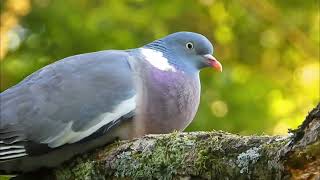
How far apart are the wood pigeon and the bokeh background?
2.12 metres

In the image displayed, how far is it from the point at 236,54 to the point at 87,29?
1.44m

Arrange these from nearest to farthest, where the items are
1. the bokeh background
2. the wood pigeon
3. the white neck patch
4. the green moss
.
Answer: the green moss < the wood pigeon < the white neck patch < the bokeh background

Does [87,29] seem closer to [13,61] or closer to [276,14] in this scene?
[13,61]

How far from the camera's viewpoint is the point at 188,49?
348 cm

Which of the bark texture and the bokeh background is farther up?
the bokeh background

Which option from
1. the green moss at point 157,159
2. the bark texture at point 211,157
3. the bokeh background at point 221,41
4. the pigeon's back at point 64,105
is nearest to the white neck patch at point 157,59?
the pigeon's back at point 64,105

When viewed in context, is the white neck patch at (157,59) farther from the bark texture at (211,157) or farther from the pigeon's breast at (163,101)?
the bark texture at (211,157)

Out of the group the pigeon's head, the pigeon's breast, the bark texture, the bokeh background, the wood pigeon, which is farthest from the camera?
the bokeh background

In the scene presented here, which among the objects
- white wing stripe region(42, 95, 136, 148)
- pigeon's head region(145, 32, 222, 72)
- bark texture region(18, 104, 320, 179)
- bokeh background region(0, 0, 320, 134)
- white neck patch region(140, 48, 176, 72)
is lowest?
bark texture region(18, 104, 320, 179)

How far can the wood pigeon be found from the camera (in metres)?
2.76

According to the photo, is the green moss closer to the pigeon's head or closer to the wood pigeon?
the wood pigeon

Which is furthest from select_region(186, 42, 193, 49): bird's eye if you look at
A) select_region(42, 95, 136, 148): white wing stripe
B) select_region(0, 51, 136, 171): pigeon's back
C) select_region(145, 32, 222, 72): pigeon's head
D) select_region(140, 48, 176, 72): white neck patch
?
select_region(42, 95, 136, 148): white wing stripe

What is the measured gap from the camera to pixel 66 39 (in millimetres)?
5453

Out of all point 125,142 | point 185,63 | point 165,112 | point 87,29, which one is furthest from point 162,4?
point 125,142
